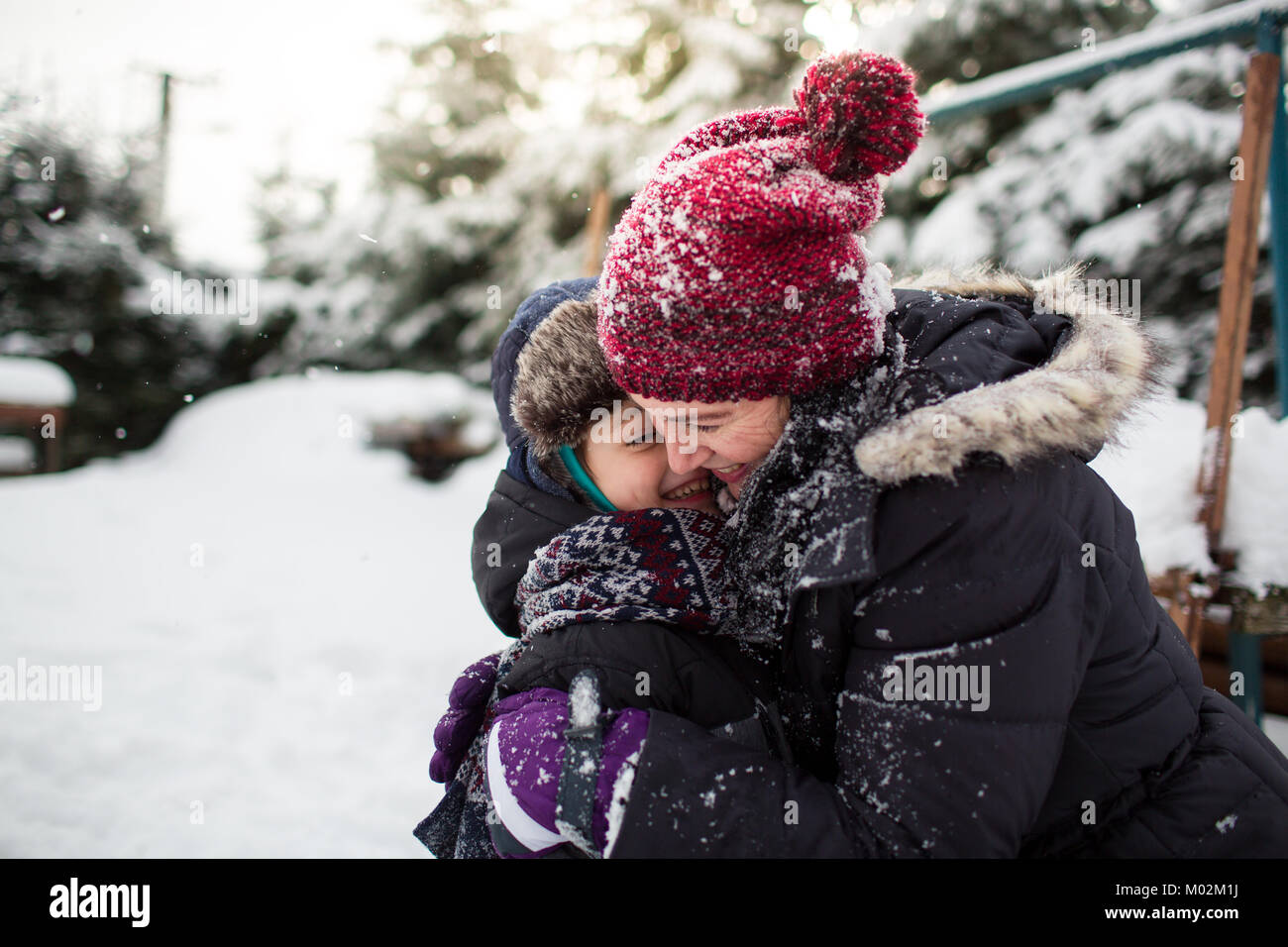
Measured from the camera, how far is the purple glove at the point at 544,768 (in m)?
1.18

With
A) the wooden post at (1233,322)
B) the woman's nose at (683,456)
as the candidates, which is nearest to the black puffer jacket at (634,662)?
the woman's nose at (683,456)

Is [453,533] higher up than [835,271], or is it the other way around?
[835,271]

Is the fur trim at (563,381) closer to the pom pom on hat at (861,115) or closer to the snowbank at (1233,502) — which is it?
the pom pom on hat at (861,115)

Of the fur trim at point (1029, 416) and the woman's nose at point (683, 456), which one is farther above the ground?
the fur trim at point (1029, 416)

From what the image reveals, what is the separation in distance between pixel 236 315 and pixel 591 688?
36.1ft

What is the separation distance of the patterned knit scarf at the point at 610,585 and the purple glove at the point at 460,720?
0.14ft

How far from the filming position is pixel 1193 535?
2346 millimetres

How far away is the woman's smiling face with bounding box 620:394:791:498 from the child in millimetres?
175

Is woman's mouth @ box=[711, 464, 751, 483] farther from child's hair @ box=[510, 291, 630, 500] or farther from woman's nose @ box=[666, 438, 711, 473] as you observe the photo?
child's hair @ box=[510, 291, 630, 500]

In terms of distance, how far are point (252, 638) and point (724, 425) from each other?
342 centimetres
